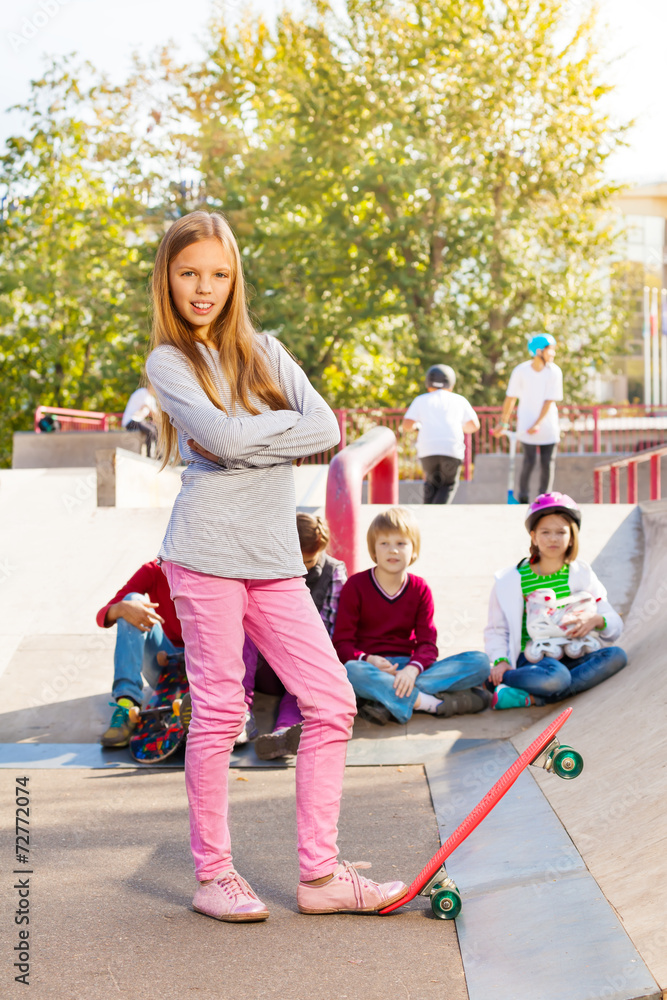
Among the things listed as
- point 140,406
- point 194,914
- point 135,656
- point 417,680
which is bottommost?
point 194,914

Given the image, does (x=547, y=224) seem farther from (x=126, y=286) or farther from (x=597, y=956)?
(x=597, y=956)

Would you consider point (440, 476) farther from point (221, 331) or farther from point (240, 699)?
point (240, 699)

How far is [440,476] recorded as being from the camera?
31.1 ft

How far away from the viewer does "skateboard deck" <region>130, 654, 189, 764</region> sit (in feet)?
14.3

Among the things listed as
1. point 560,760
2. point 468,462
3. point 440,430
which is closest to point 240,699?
point 560,760

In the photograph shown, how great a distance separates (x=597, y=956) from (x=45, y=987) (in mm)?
1245

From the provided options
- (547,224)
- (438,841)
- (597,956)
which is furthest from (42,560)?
(547,224)

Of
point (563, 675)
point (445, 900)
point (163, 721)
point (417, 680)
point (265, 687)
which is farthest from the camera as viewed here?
point (265, 687)

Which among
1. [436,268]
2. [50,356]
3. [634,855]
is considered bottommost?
[634,855]

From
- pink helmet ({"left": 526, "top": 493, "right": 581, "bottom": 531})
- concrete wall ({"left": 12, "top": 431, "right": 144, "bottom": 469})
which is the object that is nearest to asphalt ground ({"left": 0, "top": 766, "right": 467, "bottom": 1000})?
pink helmet ({"left": 526, "top": 493, "right": 581, "bottom": 531})

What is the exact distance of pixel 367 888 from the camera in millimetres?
2590

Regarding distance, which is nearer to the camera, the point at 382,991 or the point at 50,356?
the point at 382,991

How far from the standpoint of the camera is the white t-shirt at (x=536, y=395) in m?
9.52

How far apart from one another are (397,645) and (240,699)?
2.42m
